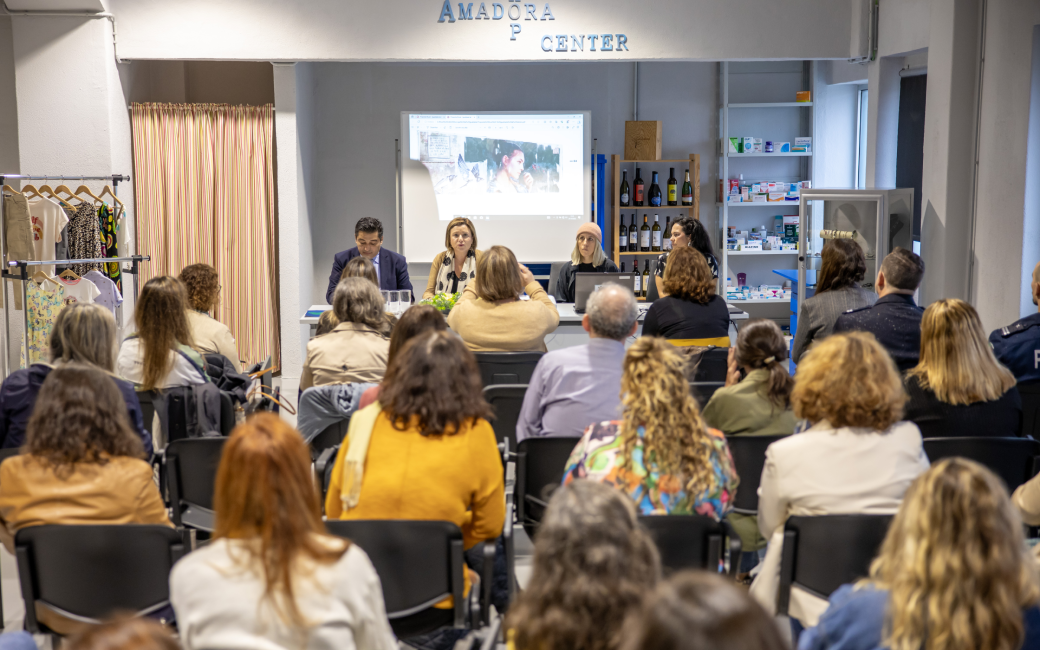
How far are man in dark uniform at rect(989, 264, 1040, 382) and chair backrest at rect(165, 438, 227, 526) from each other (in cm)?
291

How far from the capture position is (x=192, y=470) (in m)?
2.98

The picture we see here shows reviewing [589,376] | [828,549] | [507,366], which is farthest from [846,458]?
[507,366]

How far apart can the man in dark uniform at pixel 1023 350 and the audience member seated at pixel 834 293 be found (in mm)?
694

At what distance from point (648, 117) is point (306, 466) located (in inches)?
272

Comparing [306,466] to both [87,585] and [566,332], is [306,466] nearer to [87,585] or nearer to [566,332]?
[87,585]

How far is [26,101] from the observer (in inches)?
249

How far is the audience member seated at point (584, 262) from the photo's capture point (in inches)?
229

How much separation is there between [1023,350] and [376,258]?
3795 mm

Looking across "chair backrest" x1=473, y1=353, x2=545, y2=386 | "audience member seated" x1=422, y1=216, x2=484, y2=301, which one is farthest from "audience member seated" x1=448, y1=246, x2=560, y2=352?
"audience member seated" x1=422, y1=216, x2=484, y2=301

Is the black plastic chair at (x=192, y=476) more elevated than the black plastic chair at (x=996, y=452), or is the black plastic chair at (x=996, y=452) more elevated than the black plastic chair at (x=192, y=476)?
the black plastic chair at (x=996, y=452)

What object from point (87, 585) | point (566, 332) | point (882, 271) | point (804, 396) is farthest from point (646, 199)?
point (87, 585)

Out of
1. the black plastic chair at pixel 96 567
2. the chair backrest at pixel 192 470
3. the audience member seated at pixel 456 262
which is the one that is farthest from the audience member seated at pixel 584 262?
the black plastic chair at pixel 96 567

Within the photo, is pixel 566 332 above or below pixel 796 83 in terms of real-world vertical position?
below

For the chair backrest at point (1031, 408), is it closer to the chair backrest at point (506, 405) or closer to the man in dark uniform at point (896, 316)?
the man in dark uniform at point (896, 316)
